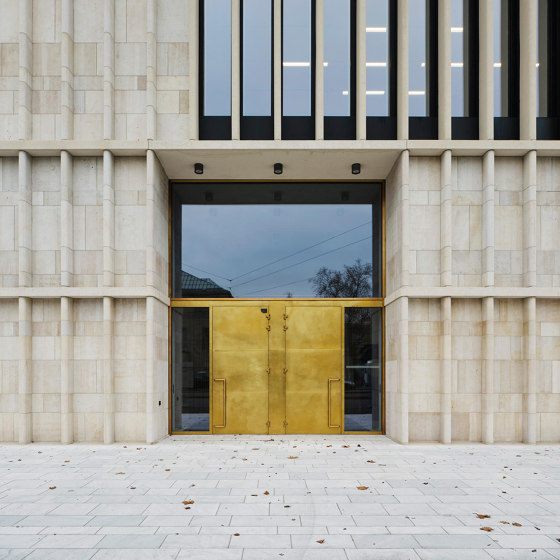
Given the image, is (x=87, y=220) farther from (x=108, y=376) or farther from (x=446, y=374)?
(x=446, y=374)

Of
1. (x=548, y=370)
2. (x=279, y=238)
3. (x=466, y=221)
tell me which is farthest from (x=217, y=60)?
(x=548, y=370)

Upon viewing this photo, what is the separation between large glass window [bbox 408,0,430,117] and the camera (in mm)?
10164

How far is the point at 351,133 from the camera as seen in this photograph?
33.2ft

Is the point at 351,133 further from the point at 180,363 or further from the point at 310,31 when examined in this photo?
the point at 180,363

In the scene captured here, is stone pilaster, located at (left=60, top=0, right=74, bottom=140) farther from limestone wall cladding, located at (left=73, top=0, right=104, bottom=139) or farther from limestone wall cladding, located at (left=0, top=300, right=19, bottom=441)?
limestone wall cladding, located at (left=0, top=300, right=19, bottom=441)

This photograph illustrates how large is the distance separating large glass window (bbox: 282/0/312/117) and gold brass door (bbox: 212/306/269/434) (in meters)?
4.90

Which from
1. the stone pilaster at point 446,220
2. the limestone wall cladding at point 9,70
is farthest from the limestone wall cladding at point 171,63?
the stone pilaster at point 446,220

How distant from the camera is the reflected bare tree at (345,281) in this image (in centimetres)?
1115

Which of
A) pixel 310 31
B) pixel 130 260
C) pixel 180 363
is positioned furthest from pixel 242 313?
pixel 310 31

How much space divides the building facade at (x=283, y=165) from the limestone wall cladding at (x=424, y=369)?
0.04m

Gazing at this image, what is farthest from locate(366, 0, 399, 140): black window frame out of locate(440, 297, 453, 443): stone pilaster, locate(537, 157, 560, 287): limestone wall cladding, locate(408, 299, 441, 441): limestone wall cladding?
locate(440, 297, 453, 443): stone pilaster

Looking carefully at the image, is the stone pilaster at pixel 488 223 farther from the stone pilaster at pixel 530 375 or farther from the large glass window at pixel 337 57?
the large glass window at pixel 337 57

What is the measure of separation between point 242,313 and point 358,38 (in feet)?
21.5

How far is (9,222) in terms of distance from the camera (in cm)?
989
